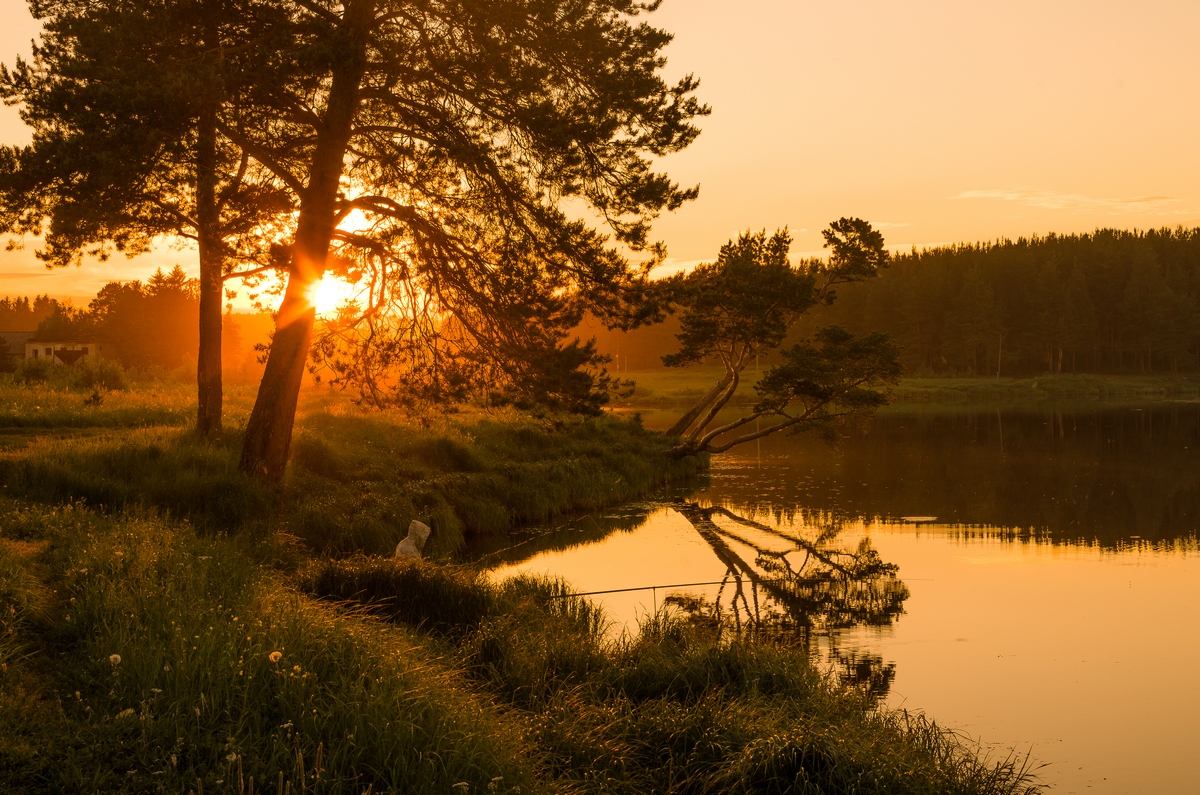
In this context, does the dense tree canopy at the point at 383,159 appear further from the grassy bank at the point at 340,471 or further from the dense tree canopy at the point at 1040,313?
the dense tree canopy at the point at 1040,313

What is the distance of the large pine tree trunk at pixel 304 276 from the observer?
15219 millimetres

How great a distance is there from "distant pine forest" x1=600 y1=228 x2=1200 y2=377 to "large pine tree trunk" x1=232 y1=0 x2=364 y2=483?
80.9m

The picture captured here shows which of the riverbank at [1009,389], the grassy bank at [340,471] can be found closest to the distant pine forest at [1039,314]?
the riverbank at [1009,389]

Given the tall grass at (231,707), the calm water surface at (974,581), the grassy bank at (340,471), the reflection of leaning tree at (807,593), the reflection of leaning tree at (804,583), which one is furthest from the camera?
the reflection of leaning tree at (804,583)

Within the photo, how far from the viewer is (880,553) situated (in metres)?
20.5

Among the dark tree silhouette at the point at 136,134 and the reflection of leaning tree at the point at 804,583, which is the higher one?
the dark tree silhouette at the point at 136,134

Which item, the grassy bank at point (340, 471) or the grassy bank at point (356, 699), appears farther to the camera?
the grassy bank at point (340, 471)

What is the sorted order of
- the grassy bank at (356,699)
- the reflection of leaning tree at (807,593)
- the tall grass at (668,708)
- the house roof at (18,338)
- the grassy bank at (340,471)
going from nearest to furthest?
the grassy bank at (356,699) < the tall grass at (668,708) < the reflection of leaning tree at (807,593) < the grassy bank at (340,471) < the house roof at (18,338)

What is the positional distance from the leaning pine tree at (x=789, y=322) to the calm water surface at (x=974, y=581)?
3110 millimetres

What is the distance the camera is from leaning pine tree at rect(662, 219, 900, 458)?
28.6m

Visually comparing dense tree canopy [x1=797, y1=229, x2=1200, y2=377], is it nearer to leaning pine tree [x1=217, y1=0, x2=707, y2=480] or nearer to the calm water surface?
Answer: the calm water surface

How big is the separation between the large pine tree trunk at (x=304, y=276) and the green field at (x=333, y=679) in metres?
0.76

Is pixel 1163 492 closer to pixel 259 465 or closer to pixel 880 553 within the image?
pixel 880 553

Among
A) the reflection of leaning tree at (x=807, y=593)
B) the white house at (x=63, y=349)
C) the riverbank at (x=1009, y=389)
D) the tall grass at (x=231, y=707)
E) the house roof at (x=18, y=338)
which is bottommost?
the reflection of leaning tree at (x=807, y=593)
